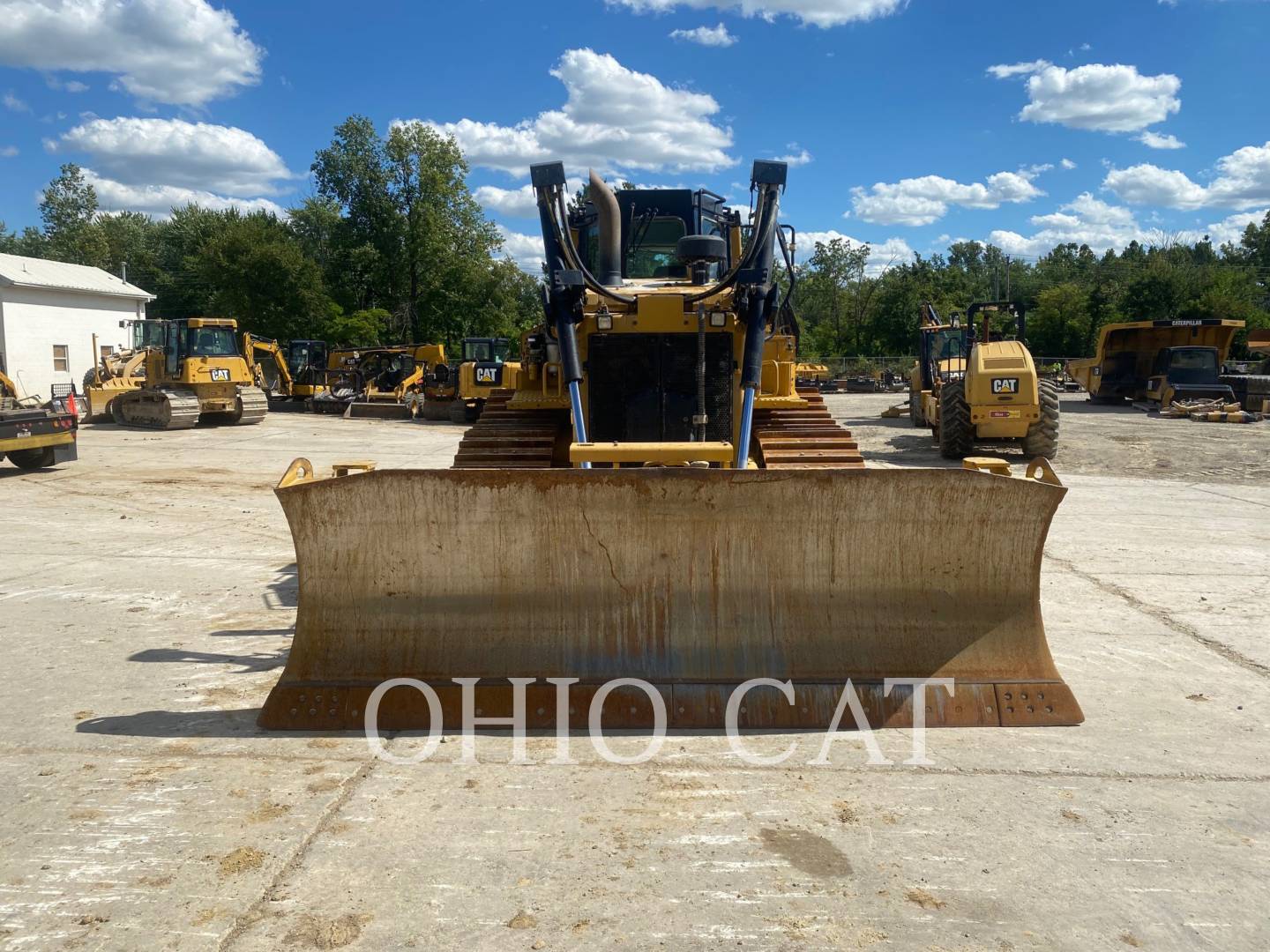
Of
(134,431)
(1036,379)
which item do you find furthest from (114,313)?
(1036,379)

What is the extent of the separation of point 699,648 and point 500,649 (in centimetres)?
86

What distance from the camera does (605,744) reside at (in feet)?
12.5

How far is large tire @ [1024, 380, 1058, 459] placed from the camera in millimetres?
14422

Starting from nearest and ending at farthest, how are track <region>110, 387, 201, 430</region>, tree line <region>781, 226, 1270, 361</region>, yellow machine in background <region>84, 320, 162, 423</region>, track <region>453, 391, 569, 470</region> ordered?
track <region>453, 391, 569, 470</region>
track <region>110, 387, 201, 430</region>
yellow machine in background <region>84, 320, 162, 423</region>
tree line <region>781, 226, 1270, 361</region>

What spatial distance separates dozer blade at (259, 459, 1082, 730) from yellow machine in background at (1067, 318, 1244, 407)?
23462 mm

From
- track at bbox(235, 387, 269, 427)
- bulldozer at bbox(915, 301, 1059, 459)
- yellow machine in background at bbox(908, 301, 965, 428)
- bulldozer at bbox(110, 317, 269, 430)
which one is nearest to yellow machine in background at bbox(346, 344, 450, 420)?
track at bbox(235, 387, 269, 427)

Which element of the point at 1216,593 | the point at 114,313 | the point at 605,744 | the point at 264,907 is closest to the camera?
the point at 264,907

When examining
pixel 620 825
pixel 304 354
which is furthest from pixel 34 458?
pixel 304 354

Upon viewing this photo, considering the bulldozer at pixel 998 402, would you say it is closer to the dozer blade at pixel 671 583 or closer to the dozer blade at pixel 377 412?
the dozer blade at pixel 671 583

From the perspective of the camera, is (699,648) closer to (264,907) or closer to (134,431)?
(264,907)

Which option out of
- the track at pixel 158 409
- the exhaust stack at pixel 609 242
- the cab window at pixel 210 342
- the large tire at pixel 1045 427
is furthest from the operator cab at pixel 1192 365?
the track at pixel 158 409

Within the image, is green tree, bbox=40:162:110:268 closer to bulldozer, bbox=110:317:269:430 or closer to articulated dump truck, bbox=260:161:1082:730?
bulldozer, bbox=110:317:269:430

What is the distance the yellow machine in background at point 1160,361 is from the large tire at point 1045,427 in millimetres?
11962

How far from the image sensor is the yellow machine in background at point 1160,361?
24.2m
